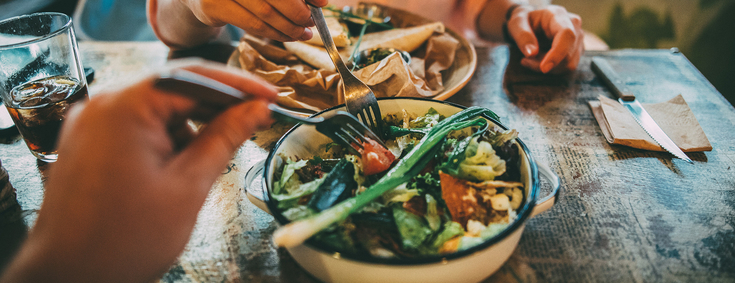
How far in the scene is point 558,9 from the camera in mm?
1639

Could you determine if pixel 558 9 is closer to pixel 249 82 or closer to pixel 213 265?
pixel 249 82

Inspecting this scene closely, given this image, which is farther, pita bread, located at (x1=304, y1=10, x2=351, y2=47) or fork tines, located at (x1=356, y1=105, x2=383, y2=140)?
pita bread, located at (x1=304, y1=10, x2=351, y2=47)

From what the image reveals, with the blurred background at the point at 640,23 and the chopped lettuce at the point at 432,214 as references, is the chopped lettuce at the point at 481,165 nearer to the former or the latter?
the chopped lettuce at the point at 432,214

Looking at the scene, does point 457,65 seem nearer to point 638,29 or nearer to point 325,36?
point 325,36

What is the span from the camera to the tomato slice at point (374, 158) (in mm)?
796

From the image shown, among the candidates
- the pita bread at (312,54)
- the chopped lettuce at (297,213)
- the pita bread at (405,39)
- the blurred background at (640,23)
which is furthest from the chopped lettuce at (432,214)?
the blurred background at (640,23)

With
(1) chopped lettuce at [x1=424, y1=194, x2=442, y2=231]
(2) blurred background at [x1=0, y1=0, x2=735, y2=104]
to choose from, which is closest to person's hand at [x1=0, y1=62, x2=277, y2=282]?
(1) chopped lettuce at [x1=424, y1=194, x2=442, y2=231]

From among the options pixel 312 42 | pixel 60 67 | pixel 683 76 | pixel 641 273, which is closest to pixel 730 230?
pixel 641 273

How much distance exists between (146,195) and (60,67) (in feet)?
2.75

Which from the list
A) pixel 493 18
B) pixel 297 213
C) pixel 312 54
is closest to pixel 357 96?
pixel 297 213

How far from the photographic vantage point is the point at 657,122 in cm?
116

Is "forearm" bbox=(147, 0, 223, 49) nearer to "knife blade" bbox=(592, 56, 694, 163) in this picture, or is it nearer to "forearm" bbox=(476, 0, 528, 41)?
"forearm" bbox=(476, 0, 528, 41)

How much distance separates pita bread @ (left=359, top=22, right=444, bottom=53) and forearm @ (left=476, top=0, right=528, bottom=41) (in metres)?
0.53

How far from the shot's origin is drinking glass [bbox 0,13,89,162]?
36.8 inches
